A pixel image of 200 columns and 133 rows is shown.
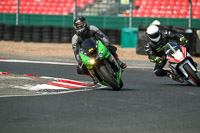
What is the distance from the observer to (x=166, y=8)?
26125 millimetres

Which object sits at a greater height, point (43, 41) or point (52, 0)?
point (52, 0)

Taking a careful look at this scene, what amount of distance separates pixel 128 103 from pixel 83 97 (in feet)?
3.35

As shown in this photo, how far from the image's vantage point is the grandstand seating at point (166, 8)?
25.6 metres

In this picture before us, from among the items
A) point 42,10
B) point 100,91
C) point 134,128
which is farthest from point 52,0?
point 134,128

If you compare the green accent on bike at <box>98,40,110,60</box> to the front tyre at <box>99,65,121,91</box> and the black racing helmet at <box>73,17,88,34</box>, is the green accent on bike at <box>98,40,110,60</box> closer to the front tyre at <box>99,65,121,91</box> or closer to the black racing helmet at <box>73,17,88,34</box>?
the front tyre at <box>99,65,121,91</box>

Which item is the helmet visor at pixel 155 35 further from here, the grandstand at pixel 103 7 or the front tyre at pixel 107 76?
the grandstand at pixel 103 7

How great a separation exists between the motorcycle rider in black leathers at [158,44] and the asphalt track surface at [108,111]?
655 millimetres

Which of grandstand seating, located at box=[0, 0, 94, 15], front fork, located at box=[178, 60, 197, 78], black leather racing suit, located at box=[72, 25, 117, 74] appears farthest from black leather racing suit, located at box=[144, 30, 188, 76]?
grandstand seating, located at box=[0, 0, 94, 15]

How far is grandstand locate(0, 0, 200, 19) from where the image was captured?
2594 centimetres

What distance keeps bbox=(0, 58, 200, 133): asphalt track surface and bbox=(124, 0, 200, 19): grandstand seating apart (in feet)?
52.5

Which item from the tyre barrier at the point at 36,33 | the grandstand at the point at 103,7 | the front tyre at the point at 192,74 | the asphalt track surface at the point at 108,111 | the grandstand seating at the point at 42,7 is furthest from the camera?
the grandstand seating at the point at 42,7

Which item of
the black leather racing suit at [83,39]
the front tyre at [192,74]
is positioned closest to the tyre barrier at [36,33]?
the black leather racing suit at [83,39]

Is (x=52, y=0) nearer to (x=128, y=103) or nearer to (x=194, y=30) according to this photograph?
(x=194, y=30)

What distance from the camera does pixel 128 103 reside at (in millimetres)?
7680
